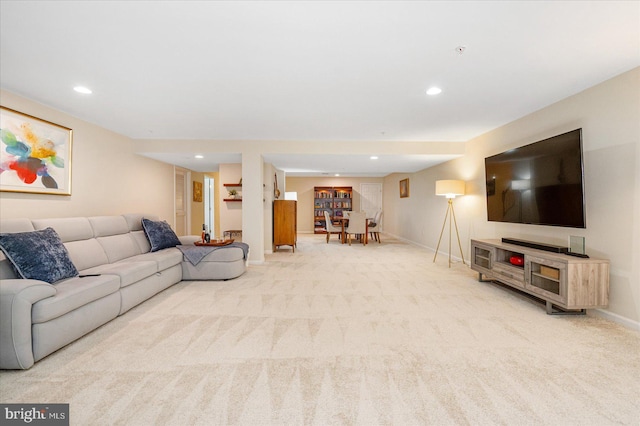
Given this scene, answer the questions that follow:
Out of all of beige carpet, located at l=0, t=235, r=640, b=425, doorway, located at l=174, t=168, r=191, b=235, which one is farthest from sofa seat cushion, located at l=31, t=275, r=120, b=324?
doorway, located at l=174, t=168, r=191, b=235

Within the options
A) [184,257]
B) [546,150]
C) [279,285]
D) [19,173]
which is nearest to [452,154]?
[546,150]

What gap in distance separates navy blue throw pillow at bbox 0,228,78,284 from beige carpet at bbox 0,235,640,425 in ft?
2.14

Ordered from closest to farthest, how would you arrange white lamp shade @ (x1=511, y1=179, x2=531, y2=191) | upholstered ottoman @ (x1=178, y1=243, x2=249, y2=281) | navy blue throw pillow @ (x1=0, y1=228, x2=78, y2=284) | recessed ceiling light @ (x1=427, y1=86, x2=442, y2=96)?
navy blue throw pillow @ (x1=0, y1=228, x2=78, y2=284) < recessed ceiling light @ (x1=427, y1=86, x2=442, y2=96) < white lamp shade @ (x1=511, y1=179, x2=531, y2=191) < upholstered ottoman @ (x1=178, y1=243, x2=249, y2=281)

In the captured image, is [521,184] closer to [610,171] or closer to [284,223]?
[610,171]

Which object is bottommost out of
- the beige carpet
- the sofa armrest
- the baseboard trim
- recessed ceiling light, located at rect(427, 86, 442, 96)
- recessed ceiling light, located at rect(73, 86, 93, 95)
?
the beige carpet

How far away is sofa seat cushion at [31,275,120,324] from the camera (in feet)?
6.89

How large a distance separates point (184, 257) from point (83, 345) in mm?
1993

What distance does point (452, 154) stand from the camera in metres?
5.63

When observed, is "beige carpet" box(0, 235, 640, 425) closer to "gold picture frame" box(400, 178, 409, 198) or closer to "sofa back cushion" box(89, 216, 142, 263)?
"sofa back cushion" box(89, 216, 142, 263)

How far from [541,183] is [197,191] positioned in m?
7.41

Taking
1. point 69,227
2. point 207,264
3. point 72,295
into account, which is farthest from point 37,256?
point 207,264

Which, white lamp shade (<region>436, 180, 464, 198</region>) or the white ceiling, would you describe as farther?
white lamp shade (<region>436, 180, 464, 198</region>)

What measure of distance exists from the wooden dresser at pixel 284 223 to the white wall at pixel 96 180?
249 cm

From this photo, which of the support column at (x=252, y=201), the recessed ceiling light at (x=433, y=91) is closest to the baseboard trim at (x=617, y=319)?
the recessed ceiling light at (x=433, y=91)
